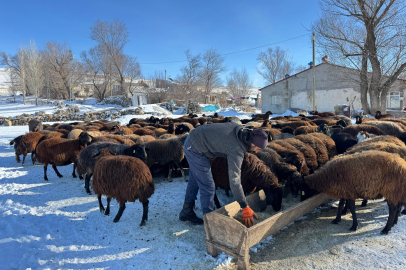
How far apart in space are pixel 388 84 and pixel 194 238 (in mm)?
25459

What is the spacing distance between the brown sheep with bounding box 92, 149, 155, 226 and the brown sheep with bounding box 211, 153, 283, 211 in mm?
1347

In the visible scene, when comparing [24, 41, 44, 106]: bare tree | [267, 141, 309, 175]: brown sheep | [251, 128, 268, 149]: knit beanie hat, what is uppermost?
[24, 41, 44, 106]: bare tree

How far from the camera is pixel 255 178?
4.67 metres

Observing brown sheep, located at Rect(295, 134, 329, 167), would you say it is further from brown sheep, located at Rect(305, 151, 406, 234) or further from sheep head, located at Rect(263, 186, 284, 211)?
sheep head, located at Rect(263, 186, 284, 211)

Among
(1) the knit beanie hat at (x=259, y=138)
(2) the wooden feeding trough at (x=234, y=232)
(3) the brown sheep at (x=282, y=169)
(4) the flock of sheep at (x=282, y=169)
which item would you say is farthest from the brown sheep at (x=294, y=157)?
(1) the knit beanie hat at (x=259, y=138)

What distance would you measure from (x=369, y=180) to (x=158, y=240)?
335cm

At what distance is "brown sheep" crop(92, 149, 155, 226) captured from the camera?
412cm

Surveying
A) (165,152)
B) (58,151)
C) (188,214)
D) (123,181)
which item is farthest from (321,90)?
(123,181)

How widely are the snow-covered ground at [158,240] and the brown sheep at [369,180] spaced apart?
0.46m

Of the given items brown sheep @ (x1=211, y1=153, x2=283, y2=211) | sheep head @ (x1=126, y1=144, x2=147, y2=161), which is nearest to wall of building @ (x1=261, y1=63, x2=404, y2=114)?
brown sheep @ (x1=211, y1=153, x2=283, y2=211)

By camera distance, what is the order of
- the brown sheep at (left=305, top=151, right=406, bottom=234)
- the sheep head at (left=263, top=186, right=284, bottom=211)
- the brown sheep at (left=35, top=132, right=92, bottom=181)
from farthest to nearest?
the brown sheep at (left=35, top=132, right=92, bottom=181), the sheep head at (left=263, top=186, right=284, bottom=211), the brown sheep at (left=305, top=151, right=406, bottom=234)

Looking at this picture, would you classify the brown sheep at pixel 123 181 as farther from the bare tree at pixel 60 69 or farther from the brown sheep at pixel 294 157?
the bare tree at pixel 60 69

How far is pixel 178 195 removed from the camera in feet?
17.9

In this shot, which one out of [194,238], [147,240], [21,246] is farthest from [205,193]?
[21,246]
